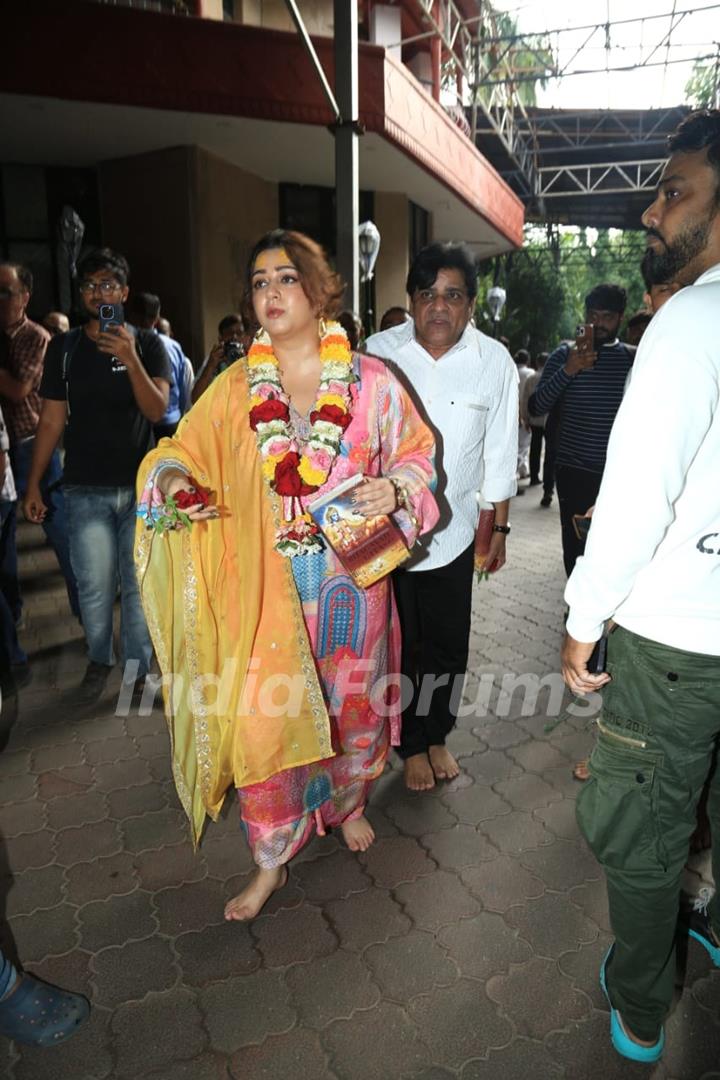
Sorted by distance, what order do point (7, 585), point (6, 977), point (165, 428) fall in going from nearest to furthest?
1. point (6, 977)
2. point (7, 585)
3. point (165, 428)

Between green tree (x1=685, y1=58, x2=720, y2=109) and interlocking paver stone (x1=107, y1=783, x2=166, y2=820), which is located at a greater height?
green tree (x1=685, y1=58, x2=720, y2=109)

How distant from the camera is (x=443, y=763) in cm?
304

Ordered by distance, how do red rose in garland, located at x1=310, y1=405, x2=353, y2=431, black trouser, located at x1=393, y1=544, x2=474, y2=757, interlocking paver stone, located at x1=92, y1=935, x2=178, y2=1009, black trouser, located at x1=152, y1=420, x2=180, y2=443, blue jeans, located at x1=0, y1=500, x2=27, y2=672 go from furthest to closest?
black trouser, located at x1=152, y1=420, x2=180, y2=443, blue jeans, located at x1=0, y1=500, x2=27, y2=672, black trouser, located at x1=393, y1=544, x2=474, y2=757, red rose in garland, located at x1=310, y1=405, x2=353, y2=431, interlocking paver stone, located at x1=92, y1=935, x2=178, y2=1009

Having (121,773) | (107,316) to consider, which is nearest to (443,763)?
(121,773)

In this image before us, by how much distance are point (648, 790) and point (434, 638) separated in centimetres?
145

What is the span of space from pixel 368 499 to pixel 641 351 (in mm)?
908

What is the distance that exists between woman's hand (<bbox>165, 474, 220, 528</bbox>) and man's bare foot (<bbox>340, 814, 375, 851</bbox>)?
122 centimetres

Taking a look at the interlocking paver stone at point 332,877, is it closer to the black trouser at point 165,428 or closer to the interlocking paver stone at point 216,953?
the interlocking paver stone at point 216,953

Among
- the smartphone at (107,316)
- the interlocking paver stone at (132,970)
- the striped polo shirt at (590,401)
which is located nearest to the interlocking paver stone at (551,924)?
the interlocking paver stone at (132,970)

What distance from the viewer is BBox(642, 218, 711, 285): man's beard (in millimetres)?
1546

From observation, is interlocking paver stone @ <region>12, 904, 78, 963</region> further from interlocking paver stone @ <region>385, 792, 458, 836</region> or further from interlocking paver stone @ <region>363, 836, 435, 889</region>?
interlocking paver stone @ <region>385, 792, 458, 836</region>

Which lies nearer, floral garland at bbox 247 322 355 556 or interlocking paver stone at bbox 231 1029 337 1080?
interlocking paver stone at bbox 231 1029 337 1080

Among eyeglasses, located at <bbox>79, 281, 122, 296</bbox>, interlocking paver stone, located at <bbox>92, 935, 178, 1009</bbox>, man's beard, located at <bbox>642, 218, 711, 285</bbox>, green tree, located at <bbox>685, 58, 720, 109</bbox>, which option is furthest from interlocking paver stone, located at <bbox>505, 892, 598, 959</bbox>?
green tree, located at <bbox>685, 58, 720, 109</bbox>

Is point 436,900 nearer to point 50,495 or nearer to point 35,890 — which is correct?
point 35,890
